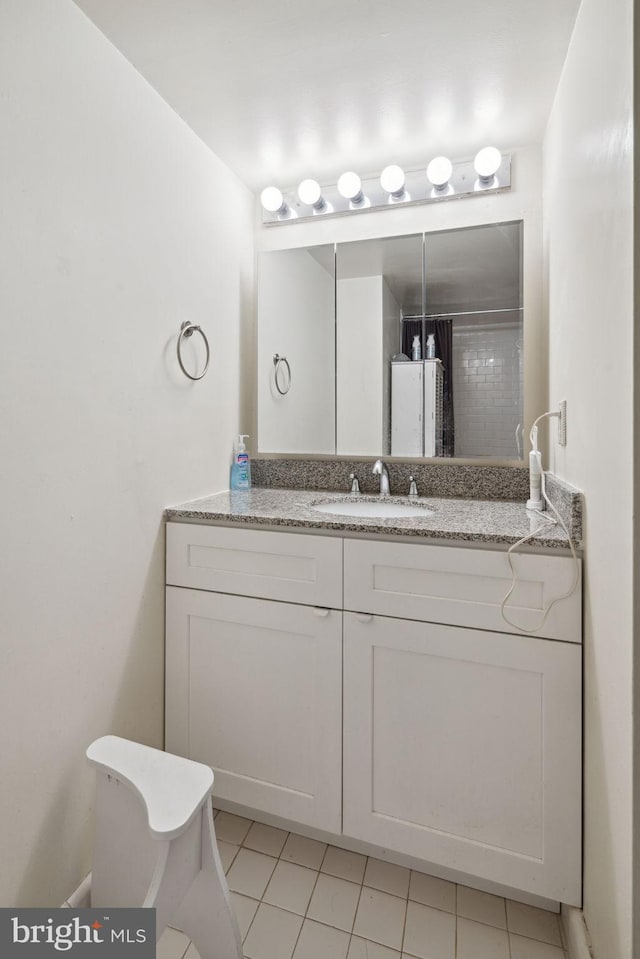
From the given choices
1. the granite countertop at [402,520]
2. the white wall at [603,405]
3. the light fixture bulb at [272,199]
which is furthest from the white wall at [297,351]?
the white wall at [603,405]

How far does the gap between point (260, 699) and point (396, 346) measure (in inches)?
50.8

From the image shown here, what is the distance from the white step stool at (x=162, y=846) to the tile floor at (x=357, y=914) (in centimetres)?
18

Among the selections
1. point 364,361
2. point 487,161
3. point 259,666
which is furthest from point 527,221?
point 259,666

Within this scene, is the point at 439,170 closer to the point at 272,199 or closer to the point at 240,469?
the point at 272,199

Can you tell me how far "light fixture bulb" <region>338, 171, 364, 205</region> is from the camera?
183cm

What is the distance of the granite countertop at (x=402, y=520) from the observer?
1.21 metres

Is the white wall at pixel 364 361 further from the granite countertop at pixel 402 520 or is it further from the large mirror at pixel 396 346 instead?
the granite countertop at pixel 402 520

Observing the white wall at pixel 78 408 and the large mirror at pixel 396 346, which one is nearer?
the white wall at pixel 78 408

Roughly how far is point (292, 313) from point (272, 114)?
2.17ft

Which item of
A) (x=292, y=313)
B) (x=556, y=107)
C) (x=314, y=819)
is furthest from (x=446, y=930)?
(x=556, y=107)

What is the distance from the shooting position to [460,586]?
48.4 inches

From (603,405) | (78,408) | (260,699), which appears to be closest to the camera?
(603,405)

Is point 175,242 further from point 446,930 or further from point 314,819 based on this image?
point 446,930

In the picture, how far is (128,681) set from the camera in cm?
139
